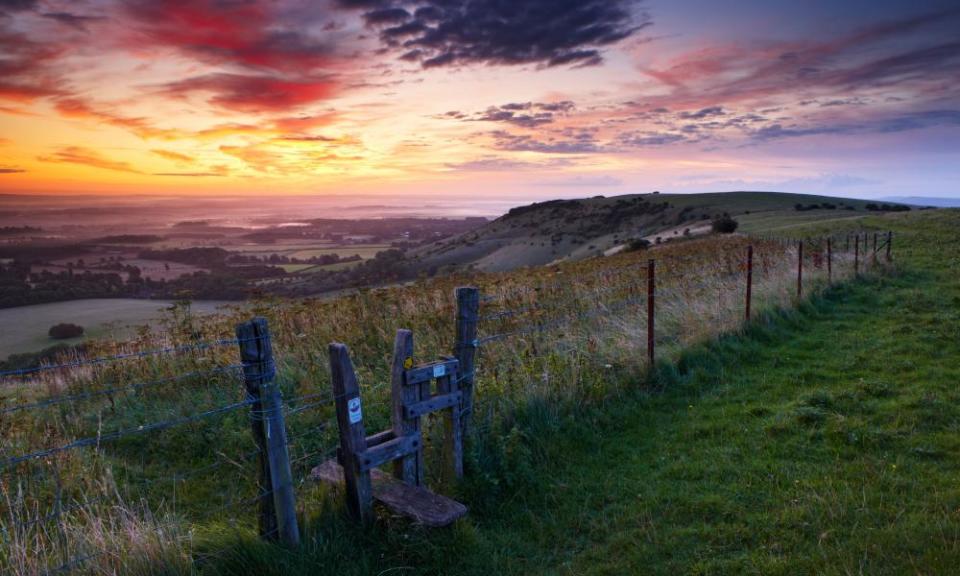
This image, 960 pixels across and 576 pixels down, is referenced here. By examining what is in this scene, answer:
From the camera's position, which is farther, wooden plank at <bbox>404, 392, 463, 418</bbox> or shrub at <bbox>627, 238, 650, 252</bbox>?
shrub at <bbox>627, 238, 650, 252</bbox>

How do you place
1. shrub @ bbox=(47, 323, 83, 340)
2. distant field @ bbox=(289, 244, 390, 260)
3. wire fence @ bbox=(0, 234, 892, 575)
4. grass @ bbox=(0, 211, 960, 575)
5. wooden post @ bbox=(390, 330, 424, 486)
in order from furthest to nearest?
distant field @ bbox=(289, 244, 390, 260) < shrub @ bbox=(47, 323, 83, 340) < wooden post @ bbox=(390, 330, 424, 486) < grass @ bbox=(0, 211, 960, 575) < wire fence @ bbox=(0, 234, 892, 575)

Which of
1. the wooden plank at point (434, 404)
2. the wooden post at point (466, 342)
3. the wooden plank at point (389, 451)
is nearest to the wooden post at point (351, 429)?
the wooden plank at point (389, 451)

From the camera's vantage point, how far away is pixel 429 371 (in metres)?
5.22

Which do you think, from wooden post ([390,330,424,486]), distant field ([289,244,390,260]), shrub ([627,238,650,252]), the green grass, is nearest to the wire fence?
the green grass

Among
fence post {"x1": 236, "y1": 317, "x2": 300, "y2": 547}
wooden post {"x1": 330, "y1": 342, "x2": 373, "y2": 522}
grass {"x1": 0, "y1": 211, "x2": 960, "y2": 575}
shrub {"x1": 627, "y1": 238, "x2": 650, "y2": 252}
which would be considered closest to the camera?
fence post {"x1": 236, "y1": 317, "x2": 300, "y2": 547}

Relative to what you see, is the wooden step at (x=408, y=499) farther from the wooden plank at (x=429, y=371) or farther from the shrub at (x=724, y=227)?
the shrub at (x=724, y=227)

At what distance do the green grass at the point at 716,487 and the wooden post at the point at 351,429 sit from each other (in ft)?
0.74

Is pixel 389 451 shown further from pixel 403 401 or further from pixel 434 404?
pixel 434 404

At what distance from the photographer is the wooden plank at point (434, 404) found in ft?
16.6

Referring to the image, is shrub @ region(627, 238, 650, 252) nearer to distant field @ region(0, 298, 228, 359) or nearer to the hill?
the hill

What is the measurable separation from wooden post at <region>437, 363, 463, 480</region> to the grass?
20 centimetres

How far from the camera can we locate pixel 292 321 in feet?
38.0

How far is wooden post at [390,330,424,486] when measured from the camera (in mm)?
5000

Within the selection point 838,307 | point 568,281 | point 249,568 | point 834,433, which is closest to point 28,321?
point 568,281
